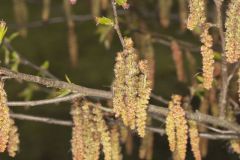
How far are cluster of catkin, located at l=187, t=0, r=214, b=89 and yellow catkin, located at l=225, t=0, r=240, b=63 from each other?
0.27ft

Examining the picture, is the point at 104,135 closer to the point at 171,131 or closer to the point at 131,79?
the point at 171,131

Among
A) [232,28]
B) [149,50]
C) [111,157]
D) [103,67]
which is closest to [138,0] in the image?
[149,50]

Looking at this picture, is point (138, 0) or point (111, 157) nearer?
point (111, 157)

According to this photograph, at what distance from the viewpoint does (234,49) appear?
212 cm

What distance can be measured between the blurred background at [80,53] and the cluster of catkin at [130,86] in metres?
1.64

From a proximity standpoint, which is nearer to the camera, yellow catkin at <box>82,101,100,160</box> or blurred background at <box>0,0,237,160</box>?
yellow catkin at <box>82,101,100,160</box>

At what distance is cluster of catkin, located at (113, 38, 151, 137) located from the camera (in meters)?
2.08

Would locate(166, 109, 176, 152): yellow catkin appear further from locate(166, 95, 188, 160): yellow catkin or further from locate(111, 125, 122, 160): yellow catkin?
locate(111, 125, 122, 160): yellow catkin

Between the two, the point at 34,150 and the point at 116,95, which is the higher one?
the point at 34,150

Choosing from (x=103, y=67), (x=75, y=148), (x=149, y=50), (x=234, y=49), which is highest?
(x=103, y=67)

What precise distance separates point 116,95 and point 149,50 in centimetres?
166

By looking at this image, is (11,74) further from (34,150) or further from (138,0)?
(34,150)

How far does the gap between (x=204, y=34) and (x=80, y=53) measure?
6377 millimetres

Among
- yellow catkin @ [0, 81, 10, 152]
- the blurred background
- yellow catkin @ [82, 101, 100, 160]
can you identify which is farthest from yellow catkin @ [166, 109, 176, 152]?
the blurred background
